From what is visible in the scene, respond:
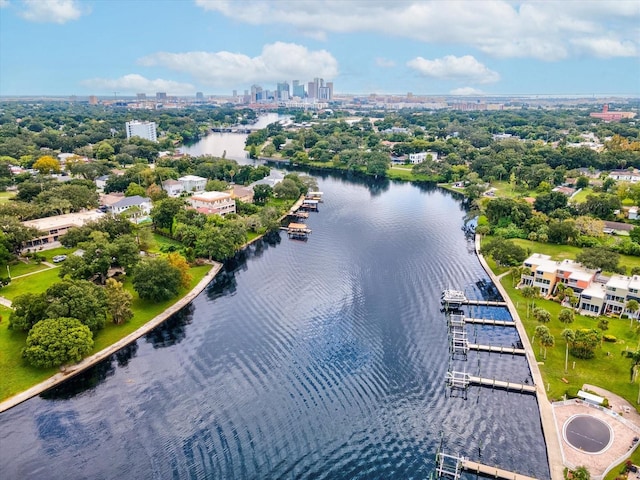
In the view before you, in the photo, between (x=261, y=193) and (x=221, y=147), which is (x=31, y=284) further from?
(x=221, y=147)

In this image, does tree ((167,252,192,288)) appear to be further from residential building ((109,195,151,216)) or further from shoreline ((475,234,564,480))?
shoreline ((475,234,564,480))

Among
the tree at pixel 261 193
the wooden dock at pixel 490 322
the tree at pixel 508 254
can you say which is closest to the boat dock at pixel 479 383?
the wooden dock at pixel 490 322

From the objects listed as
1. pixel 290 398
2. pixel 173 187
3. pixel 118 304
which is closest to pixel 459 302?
pixel 290 398

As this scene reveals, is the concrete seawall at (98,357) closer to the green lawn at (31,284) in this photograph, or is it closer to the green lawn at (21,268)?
the green lawn at (31,284)

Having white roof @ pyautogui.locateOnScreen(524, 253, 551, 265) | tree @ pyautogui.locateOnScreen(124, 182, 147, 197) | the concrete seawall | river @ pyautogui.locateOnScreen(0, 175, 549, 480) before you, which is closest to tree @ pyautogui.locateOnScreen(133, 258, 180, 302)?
the concrete seawall

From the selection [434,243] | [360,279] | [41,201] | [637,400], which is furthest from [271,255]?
[637,400]
